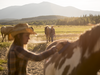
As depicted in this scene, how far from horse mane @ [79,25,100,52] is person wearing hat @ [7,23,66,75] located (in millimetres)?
574

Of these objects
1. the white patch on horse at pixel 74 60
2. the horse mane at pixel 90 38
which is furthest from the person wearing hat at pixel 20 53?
the horse mane at pixel 90 38

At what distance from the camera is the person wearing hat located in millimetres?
1666

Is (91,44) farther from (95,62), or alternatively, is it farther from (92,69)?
(92,69)

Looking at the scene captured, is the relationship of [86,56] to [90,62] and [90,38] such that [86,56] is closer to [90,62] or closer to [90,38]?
[90,62]

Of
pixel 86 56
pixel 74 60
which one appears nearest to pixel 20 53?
pixel 74 60

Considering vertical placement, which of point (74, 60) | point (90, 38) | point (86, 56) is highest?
point (90, 38)

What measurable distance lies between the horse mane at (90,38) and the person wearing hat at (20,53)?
1.88ft

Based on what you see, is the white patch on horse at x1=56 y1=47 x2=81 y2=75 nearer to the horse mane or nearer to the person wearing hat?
the horse mane

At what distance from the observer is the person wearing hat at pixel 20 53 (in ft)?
5.47

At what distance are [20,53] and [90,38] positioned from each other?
3.85 feet

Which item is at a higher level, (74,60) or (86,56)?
(86,56)

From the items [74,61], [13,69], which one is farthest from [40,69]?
[74,61]

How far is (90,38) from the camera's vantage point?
135cm

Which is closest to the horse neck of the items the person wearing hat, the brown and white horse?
the brown and white horse
